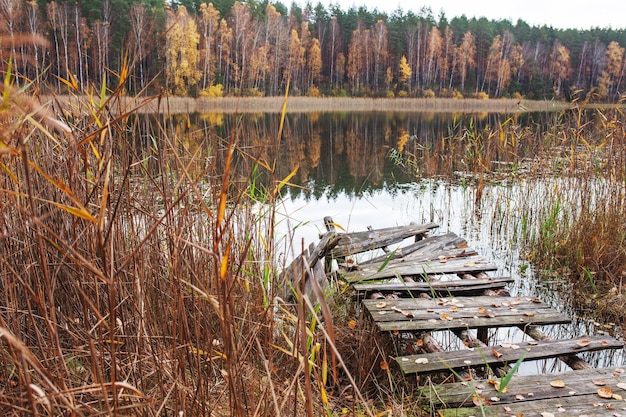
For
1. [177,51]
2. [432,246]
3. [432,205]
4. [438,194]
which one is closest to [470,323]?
[432,246]

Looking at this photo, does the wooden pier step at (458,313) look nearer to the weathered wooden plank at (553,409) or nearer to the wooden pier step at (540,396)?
the wooden pier step at (540,396)

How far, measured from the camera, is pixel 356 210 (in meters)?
7.65

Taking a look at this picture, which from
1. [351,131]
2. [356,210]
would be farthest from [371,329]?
[351,131]

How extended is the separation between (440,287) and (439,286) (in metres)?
0.02

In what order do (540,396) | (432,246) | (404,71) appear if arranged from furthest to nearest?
(404,71)
(432,246)
(540,396)

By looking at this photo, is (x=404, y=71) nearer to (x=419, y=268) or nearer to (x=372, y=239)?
(x=372, y=239)

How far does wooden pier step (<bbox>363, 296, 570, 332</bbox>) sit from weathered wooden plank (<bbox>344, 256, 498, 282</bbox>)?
0.48 meters

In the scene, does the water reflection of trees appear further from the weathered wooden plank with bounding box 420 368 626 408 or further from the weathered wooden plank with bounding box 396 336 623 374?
the weathered wooden plank with bounding box 420 368 626 408

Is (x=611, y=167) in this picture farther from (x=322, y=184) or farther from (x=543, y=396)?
(x=322, y=184)

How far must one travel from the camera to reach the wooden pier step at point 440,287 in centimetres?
359

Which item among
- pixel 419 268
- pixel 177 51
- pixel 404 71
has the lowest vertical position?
pixel 419 268

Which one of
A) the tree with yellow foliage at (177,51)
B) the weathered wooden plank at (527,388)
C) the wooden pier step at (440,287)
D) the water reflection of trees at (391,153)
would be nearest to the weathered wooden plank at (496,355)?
the weathered wooden plank at (527,388)

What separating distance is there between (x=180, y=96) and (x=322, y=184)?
41.3 ft

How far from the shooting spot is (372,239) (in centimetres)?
486
